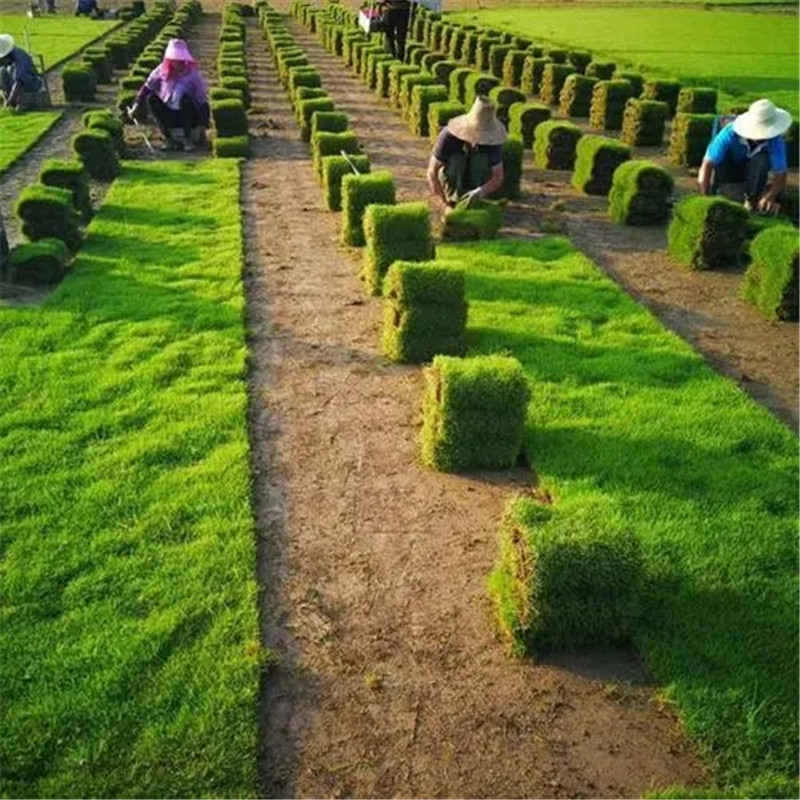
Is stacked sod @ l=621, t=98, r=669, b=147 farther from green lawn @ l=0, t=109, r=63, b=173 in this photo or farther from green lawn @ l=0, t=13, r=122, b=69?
green lawn @ l=0, t=13, r=122, b=69

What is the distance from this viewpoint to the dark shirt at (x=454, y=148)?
468 inches

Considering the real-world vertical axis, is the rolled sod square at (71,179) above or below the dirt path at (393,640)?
above

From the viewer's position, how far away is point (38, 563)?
5.50m

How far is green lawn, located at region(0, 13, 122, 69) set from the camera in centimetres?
3180

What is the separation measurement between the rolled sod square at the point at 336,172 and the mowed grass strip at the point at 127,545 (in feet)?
11.3

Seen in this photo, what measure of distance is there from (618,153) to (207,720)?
12157mm

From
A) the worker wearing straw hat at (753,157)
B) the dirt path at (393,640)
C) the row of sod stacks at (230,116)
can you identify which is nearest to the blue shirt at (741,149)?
the worker wearing straw hat at (753,157)

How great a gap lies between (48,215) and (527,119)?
10.1m

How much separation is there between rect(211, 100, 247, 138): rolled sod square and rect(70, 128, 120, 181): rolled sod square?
279 cm

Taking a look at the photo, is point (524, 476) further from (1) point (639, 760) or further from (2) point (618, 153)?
(2) point (618, 153)

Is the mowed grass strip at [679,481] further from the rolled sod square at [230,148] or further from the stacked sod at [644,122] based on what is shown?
the stacked sod at [644,122]

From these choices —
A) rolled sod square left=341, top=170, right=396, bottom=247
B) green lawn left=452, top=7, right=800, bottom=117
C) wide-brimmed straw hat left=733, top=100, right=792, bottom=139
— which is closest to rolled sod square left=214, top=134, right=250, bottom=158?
rolled sod square left=341, top=170, right=396, bottom=247

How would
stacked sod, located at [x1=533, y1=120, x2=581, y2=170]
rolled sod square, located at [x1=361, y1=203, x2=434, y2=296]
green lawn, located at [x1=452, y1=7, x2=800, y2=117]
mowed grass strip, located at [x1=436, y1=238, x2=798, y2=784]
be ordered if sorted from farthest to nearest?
1. green lawn, located at [x1=452, y1=7, x2=800, y2=117]
2. stacked sod, located at [x1=533, y1=120, x2=581, y2=170]
3. rolled sod square, located at [x1=361, y1=203, x2=434, y2=296]
4. mowed grass strip, located at [x1=436, y1=238, x2=798, y2=784]

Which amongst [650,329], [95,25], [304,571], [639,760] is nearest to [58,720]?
[304,571]
